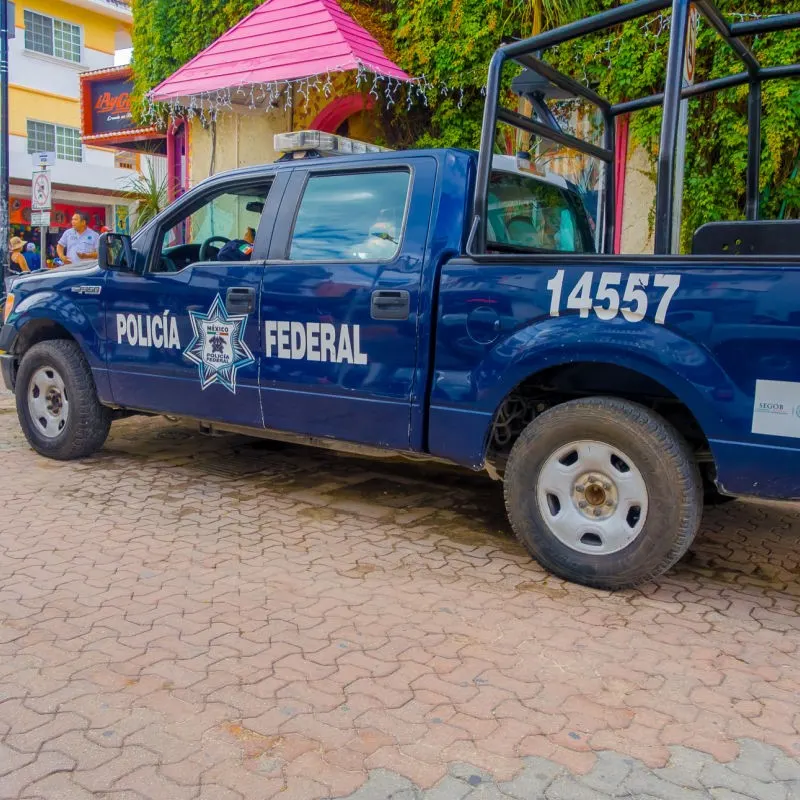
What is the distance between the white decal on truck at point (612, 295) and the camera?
3395mm

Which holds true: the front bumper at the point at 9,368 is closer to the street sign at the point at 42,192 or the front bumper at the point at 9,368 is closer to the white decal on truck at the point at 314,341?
the white decal on truck at the point at 314,341

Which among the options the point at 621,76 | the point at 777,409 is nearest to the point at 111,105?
the point at 621,76

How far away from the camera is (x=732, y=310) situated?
325 cm

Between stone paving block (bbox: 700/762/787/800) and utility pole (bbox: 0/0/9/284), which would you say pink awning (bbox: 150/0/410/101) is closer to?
utility pole (bbox: 0/0/9/284)

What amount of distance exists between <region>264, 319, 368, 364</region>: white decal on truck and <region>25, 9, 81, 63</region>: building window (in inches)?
1123

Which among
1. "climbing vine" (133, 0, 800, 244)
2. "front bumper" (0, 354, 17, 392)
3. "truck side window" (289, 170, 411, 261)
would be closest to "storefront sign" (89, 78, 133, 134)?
"climbing vine" (133, 0, 800, 244)

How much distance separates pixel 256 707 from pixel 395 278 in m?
2.24

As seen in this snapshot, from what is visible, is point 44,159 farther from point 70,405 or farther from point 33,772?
point 33,772

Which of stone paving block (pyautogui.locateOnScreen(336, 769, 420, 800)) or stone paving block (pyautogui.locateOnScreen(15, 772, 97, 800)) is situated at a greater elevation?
stone paving block (pyautogui.locateOnScreen(336, 769, 420, 800))

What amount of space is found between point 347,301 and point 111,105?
13.3 m

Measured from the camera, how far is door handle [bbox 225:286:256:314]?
15.3 feet

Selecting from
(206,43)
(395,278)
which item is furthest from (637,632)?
(206,43)

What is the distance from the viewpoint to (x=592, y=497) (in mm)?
3709

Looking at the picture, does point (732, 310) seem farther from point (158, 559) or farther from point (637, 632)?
point (158, 559)
